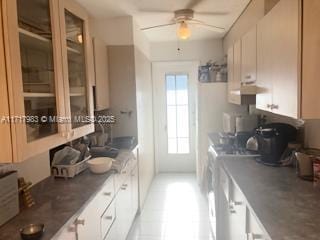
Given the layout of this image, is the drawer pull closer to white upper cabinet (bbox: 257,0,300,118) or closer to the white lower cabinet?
the white lower cabinet

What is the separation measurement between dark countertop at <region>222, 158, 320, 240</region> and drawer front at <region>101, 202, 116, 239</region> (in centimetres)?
94

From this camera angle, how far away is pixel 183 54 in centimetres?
489

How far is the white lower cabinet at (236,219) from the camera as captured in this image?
143 cm

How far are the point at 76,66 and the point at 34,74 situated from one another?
588 mm

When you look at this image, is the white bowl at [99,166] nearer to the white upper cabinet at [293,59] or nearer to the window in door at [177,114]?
the white upper cabinet at [293,59]

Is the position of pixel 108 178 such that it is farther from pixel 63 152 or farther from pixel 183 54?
pixel 183 54

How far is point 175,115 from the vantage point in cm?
518

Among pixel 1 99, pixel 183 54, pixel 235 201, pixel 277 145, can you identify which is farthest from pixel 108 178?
pixel 183 54

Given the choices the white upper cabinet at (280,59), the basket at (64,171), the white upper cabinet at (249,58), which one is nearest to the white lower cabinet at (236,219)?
the white upper cabinet at (280,59)

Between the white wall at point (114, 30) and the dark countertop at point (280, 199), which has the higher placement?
the white wall at point (114, 30)

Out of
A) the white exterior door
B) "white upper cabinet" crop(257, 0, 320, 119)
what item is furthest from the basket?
the white exterior door

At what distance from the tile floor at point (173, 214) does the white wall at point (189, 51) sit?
2.09 metres

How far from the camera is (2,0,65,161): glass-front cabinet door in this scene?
3.91 ft

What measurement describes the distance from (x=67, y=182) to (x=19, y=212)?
55cm
